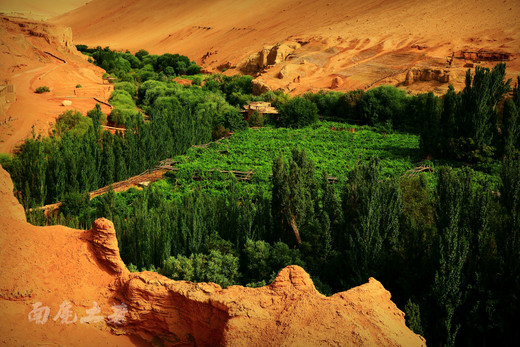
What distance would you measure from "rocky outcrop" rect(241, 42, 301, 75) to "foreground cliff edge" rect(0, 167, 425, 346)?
4270 cm

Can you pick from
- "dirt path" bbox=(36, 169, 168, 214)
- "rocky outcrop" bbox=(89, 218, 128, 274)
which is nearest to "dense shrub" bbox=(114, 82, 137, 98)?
"dirt path" bbox=(36, 169, 168, 214)

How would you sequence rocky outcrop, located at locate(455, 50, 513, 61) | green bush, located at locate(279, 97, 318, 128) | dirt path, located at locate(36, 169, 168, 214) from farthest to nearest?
rocky outcrop, located at locate(455, 50, 513, 61) → green bush, located at locate(279, 97, 318, 128) → dirt path, located at locate(36, 169, 168, 214)

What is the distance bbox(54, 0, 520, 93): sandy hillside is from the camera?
3816 cm

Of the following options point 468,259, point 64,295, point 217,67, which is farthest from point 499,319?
point 217,67

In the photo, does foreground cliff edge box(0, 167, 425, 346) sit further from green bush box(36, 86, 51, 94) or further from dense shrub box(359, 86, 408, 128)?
green bush box(36, 86, 51, 94)

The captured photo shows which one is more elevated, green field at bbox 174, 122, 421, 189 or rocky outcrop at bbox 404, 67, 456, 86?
rocky outcrop at bbox 404, 67, 456, 86

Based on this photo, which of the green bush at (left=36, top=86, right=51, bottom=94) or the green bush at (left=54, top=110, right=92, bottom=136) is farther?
the green bush at (left=36, top=86, right=51, bottom=94)

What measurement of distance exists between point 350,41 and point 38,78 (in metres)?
31.0

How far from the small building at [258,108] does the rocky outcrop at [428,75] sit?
439 inches

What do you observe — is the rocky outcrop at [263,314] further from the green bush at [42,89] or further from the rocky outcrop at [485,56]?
the rocky outcrop at [485,56]

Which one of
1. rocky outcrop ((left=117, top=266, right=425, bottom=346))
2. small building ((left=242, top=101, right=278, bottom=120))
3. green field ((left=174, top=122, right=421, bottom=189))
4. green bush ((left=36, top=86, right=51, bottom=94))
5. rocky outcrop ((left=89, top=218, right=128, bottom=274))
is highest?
green bush ((left=36, top=86, right=51, bottom=94))

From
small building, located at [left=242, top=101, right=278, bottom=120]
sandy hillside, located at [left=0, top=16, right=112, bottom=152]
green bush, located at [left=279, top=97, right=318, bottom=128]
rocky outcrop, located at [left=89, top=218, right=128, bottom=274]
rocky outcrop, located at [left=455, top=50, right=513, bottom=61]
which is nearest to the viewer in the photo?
rocky outcrop, located at [left=89, top=218, right=128, bottom=274]

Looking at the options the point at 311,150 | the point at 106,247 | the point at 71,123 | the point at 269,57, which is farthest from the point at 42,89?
the point at 106,247

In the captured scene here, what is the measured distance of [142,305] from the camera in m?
7.84
